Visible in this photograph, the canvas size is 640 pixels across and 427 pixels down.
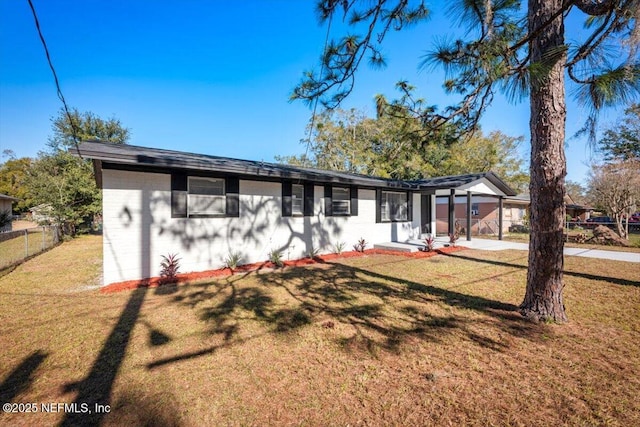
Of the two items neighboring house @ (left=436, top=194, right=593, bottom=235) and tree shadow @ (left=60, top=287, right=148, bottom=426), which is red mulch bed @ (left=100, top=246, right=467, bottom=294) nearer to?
tree shadow @ (left=60, top=287, right=148, bottom=426)

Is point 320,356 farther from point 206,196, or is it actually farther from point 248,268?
point 206,196

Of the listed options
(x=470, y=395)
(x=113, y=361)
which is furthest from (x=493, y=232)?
(x=113, y=361)

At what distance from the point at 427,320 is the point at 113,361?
3938 millimetres

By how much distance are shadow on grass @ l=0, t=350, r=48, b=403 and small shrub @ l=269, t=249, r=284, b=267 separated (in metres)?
5.30

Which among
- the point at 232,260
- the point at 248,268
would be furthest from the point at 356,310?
the point at 232,260

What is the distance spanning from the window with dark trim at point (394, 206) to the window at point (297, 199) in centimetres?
392

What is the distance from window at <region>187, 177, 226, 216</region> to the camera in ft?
23.0

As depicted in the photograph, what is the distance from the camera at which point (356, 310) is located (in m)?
4.38

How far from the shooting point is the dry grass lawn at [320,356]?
2.17 meters

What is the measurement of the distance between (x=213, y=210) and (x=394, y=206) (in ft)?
26.0

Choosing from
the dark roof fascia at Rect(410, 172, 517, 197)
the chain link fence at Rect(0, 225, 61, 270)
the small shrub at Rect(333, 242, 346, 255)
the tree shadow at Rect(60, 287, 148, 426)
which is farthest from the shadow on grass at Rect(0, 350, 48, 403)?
the dark roof fascia at Rect(410, 172, 517, 197)

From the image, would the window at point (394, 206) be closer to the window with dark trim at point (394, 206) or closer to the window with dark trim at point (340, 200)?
the window with dark trim at point (394, 206)

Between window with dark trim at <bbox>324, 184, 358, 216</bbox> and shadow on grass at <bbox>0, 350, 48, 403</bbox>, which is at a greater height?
window with dark trim at <bbox>324, 184, 358, 216</bbox>

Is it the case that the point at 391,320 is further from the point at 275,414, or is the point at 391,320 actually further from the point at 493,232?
the point at 493,232
